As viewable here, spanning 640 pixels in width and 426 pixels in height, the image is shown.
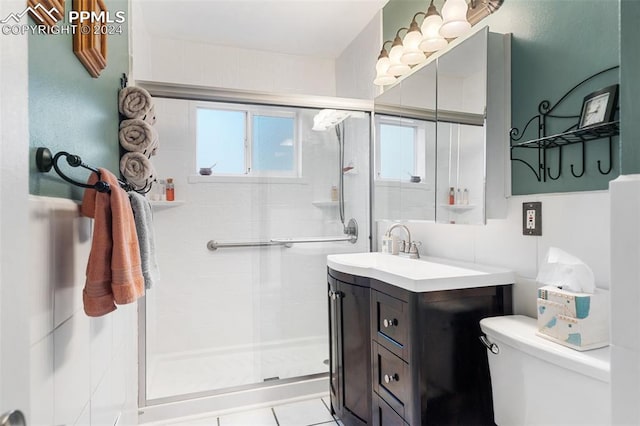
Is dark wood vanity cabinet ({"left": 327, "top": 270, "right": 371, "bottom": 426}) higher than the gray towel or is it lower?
lower

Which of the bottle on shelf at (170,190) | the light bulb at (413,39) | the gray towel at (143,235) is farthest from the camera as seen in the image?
the bottle on shelf at (170,190)

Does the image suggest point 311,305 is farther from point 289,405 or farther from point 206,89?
point 206,89

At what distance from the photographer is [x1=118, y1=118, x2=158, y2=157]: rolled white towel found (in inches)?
57.7

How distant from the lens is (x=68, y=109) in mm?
979

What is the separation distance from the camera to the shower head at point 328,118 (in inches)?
89.3

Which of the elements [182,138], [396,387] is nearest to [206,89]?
[182,138]

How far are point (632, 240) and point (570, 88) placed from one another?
2.73ft

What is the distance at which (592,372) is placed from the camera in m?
0.83

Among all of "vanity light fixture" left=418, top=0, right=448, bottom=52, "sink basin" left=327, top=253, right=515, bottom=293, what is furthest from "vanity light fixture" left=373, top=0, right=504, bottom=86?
"sink basin" left=327, top=253, right=515, bottom=293

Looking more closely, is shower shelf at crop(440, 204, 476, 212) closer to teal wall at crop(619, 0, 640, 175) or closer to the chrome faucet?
the chrome faucet

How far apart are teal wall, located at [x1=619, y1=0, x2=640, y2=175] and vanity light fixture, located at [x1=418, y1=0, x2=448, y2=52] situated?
4.20ft

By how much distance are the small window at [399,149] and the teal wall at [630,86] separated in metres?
1.28
